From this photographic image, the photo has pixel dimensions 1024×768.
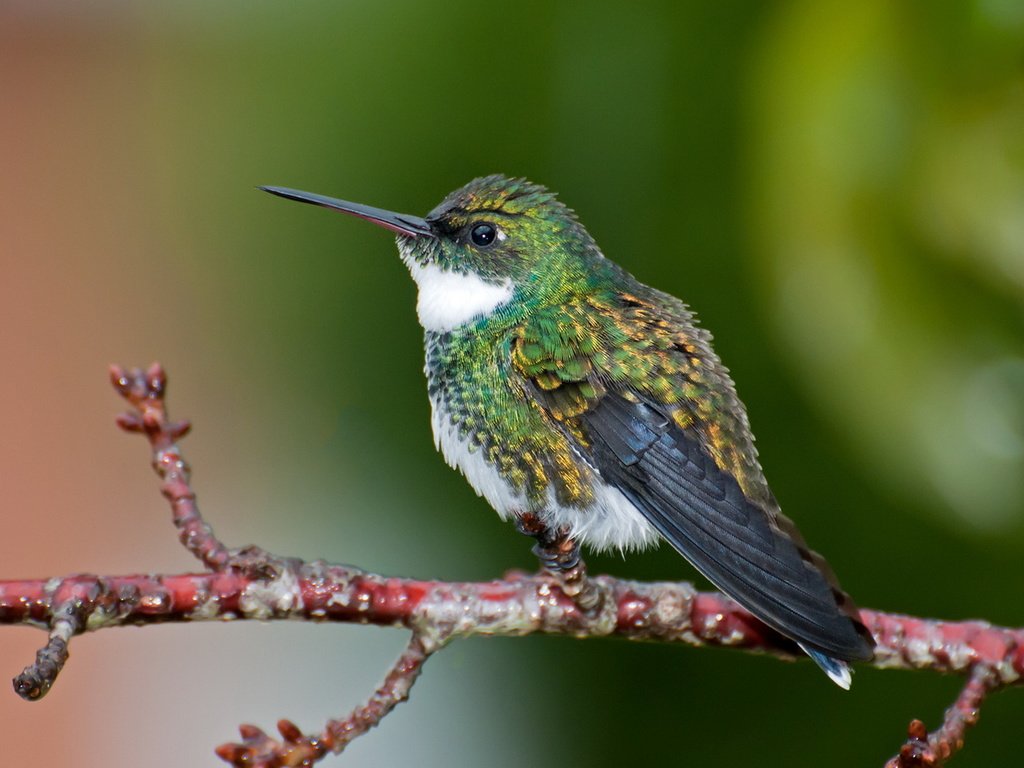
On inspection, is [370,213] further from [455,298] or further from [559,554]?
[559,554]

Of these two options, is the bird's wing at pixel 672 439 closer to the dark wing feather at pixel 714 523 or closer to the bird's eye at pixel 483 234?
the dark wing feather at pixel 714 523

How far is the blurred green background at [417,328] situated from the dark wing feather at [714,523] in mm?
255

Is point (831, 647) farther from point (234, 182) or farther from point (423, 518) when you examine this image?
point (234, 182)

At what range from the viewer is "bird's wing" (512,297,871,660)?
53.7 inches

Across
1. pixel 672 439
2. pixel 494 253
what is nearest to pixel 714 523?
pixel 672 439

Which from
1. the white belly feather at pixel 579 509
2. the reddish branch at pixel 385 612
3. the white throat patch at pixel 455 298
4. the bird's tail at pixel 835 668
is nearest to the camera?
the reddish branch at pixel 385 612

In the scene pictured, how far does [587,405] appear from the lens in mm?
1512

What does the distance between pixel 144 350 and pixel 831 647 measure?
2.56 meters

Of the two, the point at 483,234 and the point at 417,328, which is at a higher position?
the point at 417,328

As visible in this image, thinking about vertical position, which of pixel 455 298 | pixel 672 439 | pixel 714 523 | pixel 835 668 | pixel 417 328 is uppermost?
pixel 417 328

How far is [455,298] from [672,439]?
36cm

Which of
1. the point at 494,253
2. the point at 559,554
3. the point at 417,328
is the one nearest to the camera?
the point at 559,554

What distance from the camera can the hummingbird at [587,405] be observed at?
4.52 feet

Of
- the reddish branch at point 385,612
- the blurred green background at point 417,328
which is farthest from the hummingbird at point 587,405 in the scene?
the blurred green background at point 417,328
